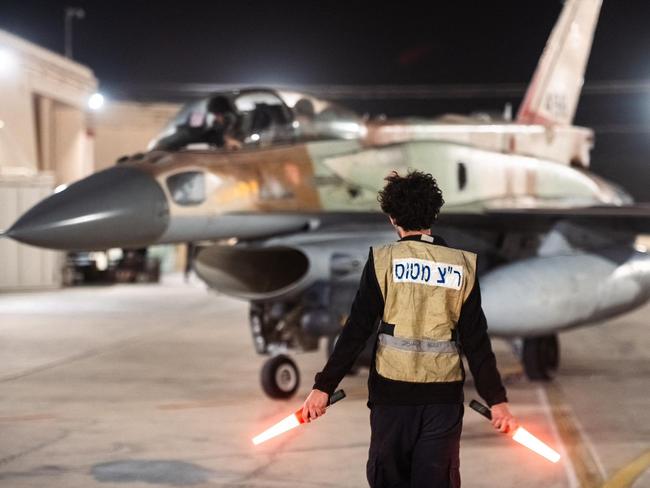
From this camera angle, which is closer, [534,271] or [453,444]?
[453,444]

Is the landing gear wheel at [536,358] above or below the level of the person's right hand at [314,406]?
below

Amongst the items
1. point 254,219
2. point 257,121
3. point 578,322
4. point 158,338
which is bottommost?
point 158,338

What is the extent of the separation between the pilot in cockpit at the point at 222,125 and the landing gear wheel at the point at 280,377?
1.95 m

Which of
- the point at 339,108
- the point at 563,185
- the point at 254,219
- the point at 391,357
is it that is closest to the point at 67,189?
the point at 254,219

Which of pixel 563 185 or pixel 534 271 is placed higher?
pixel 563 185

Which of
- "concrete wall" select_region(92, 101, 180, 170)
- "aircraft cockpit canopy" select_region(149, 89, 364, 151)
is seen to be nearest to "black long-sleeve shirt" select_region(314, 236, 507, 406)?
"aircraft cockpit canopy" select_region(149, 89, 364, 151)

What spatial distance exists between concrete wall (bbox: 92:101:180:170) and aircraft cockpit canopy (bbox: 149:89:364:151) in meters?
26.8

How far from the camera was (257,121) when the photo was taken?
32.0ft

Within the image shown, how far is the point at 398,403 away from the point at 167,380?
23.5ft

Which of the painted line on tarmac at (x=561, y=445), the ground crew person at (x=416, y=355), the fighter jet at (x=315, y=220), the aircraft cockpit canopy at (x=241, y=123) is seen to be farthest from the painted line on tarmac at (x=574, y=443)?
the aircraft cockpit canopy at (x=241, y=123)

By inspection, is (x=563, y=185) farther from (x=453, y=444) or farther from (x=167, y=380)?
(x=453, y=444)

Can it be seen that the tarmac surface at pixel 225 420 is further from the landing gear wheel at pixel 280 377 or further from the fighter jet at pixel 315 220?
the fighter jet at pixel 315 220

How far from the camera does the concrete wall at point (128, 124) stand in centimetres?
3669

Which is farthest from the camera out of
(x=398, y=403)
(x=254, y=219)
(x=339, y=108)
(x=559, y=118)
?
(x=559, y=118)
